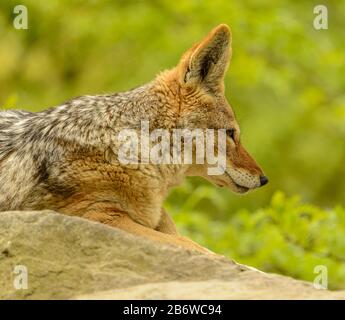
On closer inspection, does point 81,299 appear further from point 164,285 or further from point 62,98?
point 62,98

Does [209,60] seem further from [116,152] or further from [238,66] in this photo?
[238,66]

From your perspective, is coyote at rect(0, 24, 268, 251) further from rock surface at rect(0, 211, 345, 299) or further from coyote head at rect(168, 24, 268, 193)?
rock surface at rect(0, 211, 345, 299)

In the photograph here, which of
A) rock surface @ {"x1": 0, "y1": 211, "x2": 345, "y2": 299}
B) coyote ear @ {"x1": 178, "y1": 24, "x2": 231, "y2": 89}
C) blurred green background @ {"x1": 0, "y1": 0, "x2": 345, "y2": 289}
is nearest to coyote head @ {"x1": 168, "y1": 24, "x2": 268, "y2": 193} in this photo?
coyote ear @ {"x1": 178, "y1": 24, "x2": 231, "y2": 89}

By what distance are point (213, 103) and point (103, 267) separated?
87.7 inches

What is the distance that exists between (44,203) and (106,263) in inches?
45.6

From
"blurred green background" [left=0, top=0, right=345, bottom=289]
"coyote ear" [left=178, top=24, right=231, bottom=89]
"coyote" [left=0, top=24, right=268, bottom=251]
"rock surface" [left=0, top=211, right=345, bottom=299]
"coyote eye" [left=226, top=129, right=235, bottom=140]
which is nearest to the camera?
"rock surface" [left=0, top=211, right=345, bottom=299]

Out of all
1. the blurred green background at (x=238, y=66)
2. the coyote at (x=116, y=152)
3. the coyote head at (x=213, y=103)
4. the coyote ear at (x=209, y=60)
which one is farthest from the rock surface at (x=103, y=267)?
the blurred green background at (x=238, y=66)

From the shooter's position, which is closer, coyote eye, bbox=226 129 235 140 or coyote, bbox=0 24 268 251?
coyote, bbox=0 24 268 251

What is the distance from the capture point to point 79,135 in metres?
7.46

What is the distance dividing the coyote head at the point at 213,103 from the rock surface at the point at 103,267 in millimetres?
1617

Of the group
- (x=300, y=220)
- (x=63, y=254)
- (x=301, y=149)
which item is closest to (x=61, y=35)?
(x=301, y=149)

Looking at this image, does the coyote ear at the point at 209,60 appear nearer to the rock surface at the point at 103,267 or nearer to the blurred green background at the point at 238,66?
the rock surface at the point at 103,267

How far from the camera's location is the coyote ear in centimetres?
778

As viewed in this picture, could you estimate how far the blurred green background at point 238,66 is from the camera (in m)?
17.1
